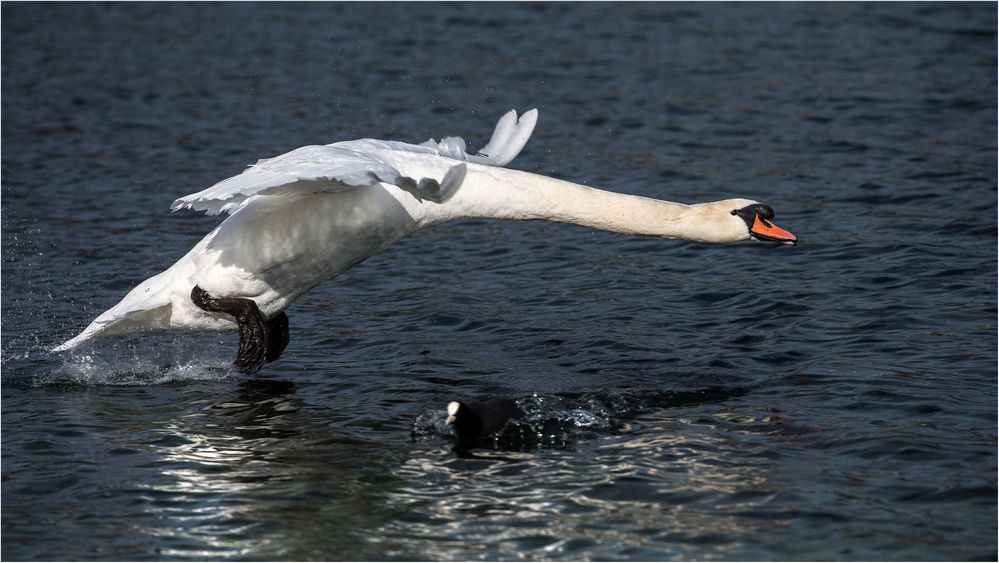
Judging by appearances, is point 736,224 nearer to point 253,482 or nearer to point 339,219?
point 339,219

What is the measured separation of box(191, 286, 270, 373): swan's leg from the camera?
970cm

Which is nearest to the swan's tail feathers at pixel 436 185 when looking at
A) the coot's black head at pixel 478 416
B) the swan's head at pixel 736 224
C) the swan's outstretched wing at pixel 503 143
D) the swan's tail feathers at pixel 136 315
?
the coot's black head at pixel 478 416

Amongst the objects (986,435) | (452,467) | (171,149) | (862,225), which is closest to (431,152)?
(452,467)

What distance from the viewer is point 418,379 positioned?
1025 centimetres

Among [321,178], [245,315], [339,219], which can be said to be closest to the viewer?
[321,178]

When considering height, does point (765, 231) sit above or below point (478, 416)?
above

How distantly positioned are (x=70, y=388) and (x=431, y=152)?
323 cm

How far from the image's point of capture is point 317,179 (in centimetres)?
819

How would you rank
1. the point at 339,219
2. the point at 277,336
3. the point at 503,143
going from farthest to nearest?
1. the point at 503,143
2. the point at 277,336
3. the point at 339,219

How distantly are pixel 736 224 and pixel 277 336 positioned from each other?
361 centimetres

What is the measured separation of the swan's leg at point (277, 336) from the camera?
10242 millimetres

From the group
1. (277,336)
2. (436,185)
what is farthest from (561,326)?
(436,185)

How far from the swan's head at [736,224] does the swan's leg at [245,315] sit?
3.10m

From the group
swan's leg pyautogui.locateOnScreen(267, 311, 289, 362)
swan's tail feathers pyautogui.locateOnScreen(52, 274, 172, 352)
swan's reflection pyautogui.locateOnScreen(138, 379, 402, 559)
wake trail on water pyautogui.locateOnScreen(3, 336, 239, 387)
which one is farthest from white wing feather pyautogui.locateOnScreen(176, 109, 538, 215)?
wake trail on water pyautogui.locateOnScreen(3, 336, 239, 387)
